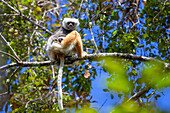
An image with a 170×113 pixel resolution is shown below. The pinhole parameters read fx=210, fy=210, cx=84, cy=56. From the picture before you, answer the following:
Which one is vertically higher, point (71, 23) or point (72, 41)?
point (71, 23)

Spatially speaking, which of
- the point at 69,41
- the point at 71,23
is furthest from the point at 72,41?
the point at 71,23

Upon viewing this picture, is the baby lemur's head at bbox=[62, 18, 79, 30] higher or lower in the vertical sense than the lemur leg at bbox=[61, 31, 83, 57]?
higher

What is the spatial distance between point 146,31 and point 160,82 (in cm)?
419

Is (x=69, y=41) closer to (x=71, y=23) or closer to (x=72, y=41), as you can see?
(x=72, y=41)

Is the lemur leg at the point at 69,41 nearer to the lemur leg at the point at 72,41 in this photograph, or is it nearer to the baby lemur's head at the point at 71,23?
the lemur leg at the point at 72,41

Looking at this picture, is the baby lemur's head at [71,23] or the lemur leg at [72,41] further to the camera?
the baby lemur's head at [71,23]

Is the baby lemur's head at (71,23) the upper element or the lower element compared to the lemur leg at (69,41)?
upper

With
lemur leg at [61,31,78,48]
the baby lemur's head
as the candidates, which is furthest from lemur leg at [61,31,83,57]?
the baby lemur's head

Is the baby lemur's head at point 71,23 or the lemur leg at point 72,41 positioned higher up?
the baby lemur's head at point 71,23

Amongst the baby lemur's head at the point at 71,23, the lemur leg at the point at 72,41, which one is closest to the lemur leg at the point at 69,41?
the lemur leg at the point at 72,41

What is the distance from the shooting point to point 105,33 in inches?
211

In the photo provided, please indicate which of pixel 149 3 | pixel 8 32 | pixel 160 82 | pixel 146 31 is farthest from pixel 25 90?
pixel 160 82

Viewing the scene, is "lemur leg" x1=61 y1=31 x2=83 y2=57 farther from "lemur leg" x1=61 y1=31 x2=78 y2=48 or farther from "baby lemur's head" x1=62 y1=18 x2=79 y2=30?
"baby lemur's head" x1=62 y1=18 x2=79 y2=30

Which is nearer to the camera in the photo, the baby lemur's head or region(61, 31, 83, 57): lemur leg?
region(61, 31, 83, 57): lemur leg
